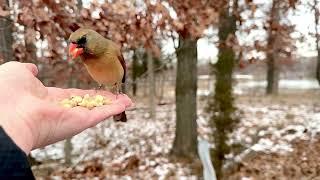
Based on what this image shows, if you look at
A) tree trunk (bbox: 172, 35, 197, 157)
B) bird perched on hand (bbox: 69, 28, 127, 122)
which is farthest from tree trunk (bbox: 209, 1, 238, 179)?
bird perched on hand (bbox: 69, 28, 127, 122)

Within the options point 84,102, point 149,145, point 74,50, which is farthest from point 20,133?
point 149,145

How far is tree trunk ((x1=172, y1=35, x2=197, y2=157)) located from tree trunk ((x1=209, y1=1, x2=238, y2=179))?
4.11 feet

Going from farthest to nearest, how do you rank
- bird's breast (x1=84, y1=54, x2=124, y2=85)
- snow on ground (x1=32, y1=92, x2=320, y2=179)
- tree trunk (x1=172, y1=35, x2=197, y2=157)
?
1. tree trunk (x1=172, y1=35, x2=197, y2=157)
2. snow on ground (x1=32, y1=92, x2=320, y2=179)
3. bird's breast (x1=84, y1=54, x2=124, y2=85)

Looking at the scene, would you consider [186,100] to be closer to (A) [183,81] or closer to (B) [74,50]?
(A) [183,81]

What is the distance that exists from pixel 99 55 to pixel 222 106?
3721 millimetres

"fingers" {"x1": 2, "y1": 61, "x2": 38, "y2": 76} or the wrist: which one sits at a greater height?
"fingers" {"x1": 2, "y1": 61, "x2": 38, "y2": 76}

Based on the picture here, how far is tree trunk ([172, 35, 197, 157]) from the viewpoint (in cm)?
816

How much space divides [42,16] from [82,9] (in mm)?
382

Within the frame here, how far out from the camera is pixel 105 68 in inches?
118

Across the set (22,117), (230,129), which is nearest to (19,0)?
(22,117)

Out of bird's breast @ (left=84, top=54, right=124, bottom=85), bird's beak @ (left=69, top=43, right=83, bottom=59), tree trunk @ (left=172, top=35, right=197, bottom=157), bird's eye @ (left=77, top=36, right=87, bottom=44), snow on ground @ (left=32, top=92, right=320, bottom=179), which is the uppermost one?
bird's eye @ (left=77, top=36, right=87, bottom=44)

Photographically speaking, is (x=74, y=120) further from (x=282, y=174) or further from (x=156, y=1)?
(x=282, y=174)

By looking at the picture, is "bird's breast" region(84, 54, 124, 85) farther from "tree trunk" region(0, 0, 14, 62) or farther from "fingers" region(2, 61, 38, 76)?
"tree trunk" region(0, 0, 14, 62)

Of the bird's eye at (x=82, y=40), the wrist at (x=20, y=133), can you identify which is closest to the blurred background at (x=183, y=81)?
the bird's eye at (x=82, y=40)
